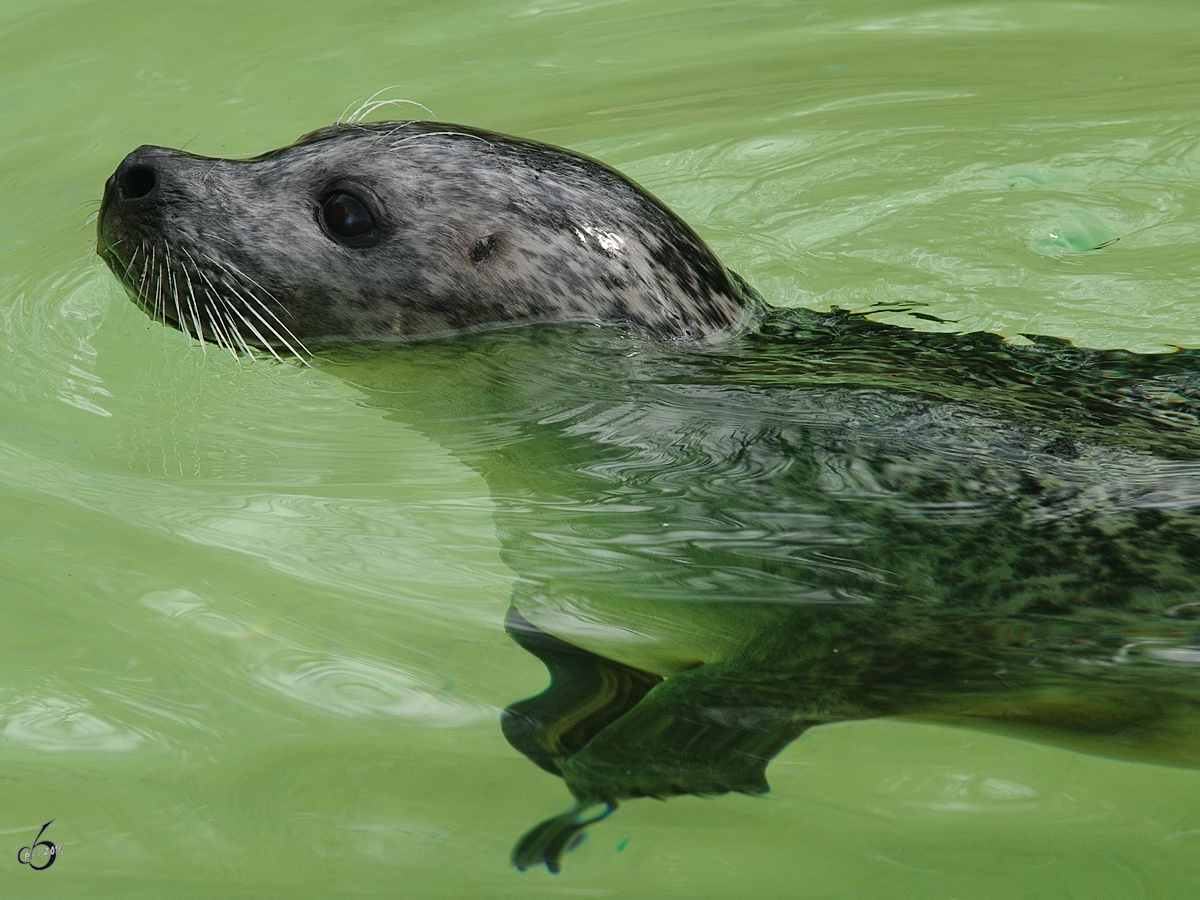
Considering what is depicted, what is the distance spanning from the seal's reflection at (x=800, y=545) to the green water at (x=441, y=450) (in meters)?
0.13

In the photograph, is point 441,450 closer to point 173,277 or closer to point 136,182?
point 173,277

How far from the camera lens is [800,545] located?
2.98 m

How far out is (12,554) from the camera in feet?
11.2

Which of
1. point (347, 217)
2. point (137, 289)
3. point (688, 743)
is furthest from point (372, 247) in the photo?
point (688, 743)

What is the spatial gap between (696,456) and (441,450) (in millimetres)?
769

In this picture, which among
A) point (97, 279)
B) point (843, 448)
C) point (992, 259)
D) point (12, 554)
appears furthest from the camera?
point (992, 259)

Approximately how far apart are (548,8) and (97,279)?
122 inches

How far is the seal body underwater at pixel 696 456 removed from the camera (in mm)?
2807

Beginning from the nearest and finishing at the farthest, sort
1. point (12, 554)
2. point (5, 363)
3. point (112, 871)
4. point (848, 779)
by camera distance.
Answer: point (112, 871)
point (848, 779)
point (12, 554)
point (5, 363)

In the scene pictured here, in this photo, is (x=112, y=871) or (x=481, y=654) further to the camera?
(x=481, y=654)

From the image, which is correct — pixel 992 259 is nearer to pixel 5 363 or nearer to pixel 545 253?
Answer: pixel 545 253

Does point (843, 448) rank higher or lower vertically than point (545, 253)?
lower

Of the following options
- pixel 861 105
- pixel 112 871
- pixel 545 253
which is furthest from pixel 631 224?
pixel 861 105

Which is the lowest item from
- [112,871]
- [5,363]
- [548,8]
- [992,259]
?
[112,871]
